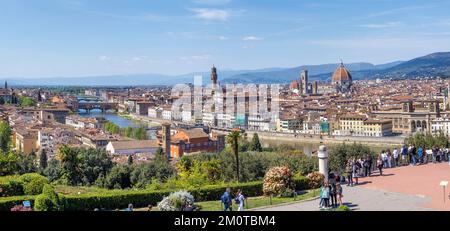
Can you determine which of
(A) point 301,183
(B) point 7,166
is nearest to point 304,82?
(B) point 7,166

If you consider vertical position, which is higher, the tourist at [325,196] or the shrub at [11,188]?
the tourist at [325,196]

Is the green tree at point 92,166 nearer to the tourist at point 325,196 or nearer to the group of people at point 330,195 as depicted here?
the group of people at point 330,195

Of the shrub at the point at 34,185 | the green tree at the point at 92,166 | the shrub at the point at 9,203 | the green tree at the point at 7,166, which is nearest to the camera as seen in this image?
the shrub at the point at 9,203

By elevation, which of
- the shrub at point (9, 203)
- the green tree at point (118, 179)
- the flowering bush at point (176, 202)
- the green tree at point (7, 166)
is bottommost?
the green tree at point (118, 179)

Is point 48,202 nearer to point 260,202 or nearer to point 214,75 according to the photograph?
point 260,202

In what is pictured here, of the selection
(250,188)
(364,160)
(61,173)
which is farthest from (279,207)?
(61,173)

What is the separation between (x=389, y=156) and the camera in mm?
9453

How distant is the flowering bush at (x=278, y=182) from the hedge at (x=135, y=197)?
36cm

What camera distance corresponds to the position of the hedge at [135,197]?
778 centimetres

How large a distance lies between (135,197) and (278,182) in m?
2.19

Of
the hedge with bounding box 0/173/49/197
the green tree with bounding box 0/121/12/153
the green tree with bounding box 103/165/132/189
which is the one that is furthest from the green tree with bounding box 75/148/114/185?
the green tree with bounding box 0/121/12/153

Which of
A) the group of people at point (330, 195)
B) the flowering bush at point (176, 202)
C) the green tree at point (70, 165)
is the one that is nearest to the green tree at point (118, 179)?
the green tree at point (70, 165)
